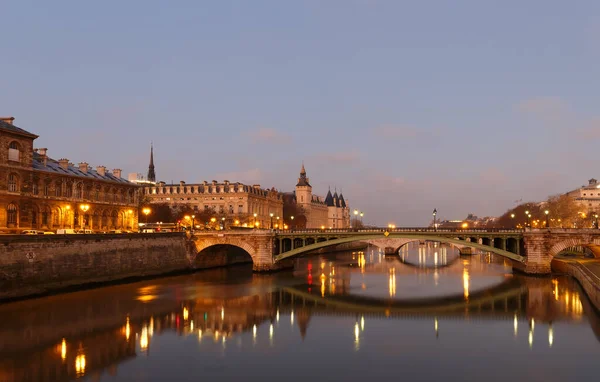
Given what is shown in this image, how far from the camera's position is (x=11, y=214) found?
182ft

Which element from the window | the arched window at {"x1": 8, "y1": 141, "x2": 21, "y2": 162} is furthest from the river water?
the arched window at {"x1": 8, "y1": 141, "x2": 21, "y2": 162}

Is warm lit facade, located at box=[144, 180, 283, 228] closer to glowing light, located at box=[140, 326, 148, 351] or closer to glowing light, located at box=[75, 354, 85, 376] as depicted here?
glowing light, located at box=[140, 326, 148, 351]

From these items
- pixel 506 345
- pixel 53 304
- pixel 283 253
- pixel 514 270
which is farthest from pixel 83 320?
pixel 514 270

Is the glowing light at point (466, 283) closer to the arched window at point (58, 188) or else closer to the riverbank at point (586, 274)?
the riverbank at point (586, 274)

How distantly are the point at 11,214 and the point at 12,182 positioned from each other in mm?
3198

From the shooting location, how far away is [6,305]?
134ft

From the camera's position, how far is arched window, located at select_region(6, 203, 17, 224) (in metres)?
55.1

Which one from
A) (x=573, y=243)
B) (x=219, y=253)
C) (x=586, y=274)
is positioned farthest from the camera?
(x=219, y=253)

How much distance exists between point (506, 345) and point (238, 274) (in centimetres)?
4246

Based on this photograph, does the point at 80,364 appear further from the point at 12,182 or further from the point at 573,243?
the point at 573,243

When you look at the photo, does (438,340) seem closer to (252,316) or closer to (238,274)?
(252,316)

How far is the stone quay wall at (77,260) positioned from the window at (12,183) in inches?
382

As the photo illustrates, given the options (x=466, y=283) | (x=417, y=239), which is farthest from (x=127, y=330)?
(x=417, y=239)

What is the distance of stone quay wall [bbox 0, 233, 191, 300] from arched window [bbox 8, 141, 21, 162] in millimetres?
11103
